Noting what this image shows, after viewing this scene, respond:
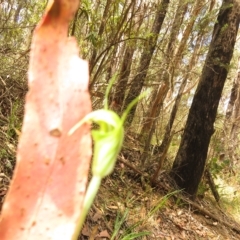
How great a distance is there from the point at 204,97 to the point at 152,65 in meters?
0.78

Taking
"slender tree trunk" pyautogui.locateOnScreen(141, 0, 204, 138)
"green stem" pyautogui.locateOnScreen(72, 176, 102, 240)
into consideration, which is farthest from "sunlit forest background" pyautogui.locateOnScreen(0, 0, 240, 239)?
"green stem" pyautogui.locateOnScreen(72, 176, 102, 240)

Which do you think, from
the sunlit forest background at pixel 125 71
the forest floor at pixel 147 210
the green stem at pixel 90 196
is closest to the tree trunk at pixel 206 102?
the sunlit forest background at pixel 125 71

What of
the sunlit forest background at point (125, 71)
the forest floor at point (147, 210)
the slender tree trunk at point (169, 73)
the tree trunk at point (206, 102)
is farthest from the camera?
the tree trunk at point (206, 102)

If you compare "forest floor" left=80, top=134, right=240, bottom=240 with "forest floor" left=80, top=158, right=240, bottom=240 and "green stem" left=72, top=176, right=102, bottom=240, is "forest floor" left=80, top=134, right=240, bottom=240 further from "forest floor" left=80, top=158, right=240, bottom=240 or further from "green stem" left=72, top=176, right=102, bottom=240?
"green stem" left=72, top=176, right=102, bottom=240

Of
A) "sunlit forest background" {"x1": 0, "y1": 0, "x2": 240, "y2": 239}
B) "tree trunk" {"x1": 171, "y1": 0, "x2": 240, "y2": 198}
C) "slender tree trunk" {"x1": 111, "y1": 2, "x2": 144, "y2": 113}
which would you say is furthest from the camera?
"tree trunk" {"x1": 171, "y1": 0, "x2": 240, "y2": 198}

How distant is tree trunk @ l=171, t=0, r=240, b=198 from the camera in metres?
3.92

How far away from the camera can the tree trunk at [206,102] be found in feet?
12.8

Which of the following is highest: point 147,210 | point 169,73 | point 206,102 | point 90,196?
point 169,73

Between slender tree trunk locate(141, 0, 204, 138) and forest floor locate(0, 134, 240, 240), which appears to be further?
slender tree trunk locate(141, 0, 204, 138)

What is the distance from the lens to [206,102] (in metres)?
4.00

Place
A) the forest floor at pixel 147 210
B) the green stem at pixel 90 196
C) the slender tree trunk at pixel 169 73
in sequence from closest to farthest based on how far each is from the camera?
the green stem at pixel 90 196
the forest floor at pixel 147 210
the slender tree trunk at pixel 169 73

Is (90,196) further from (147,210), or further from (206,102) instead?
→ (206,102)

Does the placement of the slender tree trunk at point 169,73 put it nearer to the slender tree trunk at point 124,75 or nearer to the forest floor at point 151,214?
the slender tree trunk at point 124,75

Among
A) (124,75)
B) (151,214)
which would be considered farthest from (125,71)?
(151,214)
